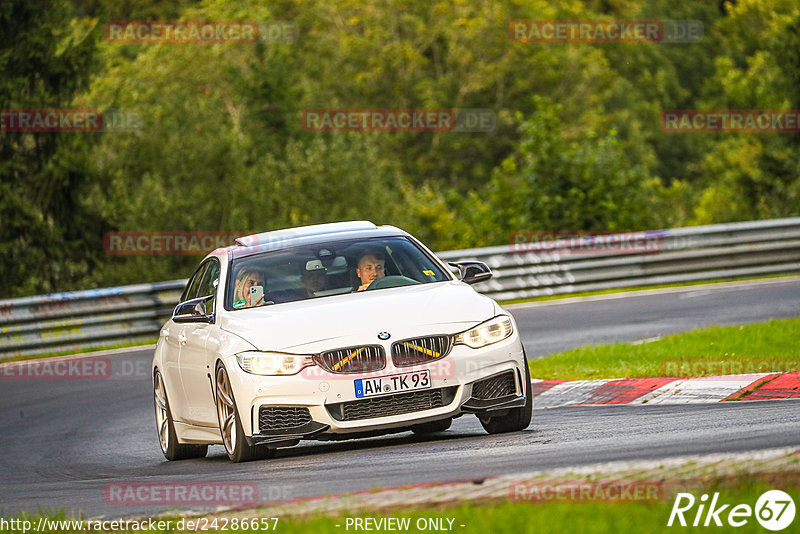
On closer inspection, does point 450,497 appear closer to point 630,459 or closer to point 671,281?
point 630,459

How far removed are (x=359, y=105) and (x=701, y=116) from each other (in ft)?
50.6

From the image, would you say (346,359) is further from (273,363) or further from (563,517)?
(563,517)

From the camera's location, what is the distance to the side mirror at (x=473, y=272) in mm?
10155

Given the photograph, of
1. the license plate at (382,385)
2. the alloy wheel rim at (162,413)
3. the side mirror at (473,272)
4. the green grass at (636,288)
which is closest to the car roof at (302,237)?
the side mirror at (473,272)

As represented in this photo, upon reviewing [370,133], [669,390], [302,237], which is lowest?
[370,133]

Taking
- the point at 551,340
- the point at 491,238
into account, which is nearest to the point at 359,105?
the point at 491,238

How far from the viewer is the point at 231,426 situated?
911cm

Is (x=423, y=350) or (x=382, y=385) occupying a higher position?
(x=423, y=350)

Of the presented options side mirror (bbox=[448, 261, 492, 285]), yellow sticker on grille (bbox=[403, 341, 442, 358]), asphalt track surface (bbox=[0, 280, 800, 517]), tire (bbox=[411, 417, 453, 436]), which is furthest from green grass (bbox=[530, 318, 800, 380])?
yellow sticker on grille (bbox=[403, 341, 442, 358])

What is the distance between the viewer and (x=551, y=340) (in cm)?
1664

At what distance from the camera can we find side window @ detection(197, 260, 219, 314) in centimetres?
1018

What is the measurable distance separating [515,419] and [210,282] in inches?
108

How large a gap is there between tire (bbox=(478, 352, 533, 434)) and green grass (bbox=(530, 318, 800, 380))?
2.71 meters

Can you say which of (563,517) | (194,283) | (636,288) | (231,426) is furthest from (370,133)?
(563,517)
